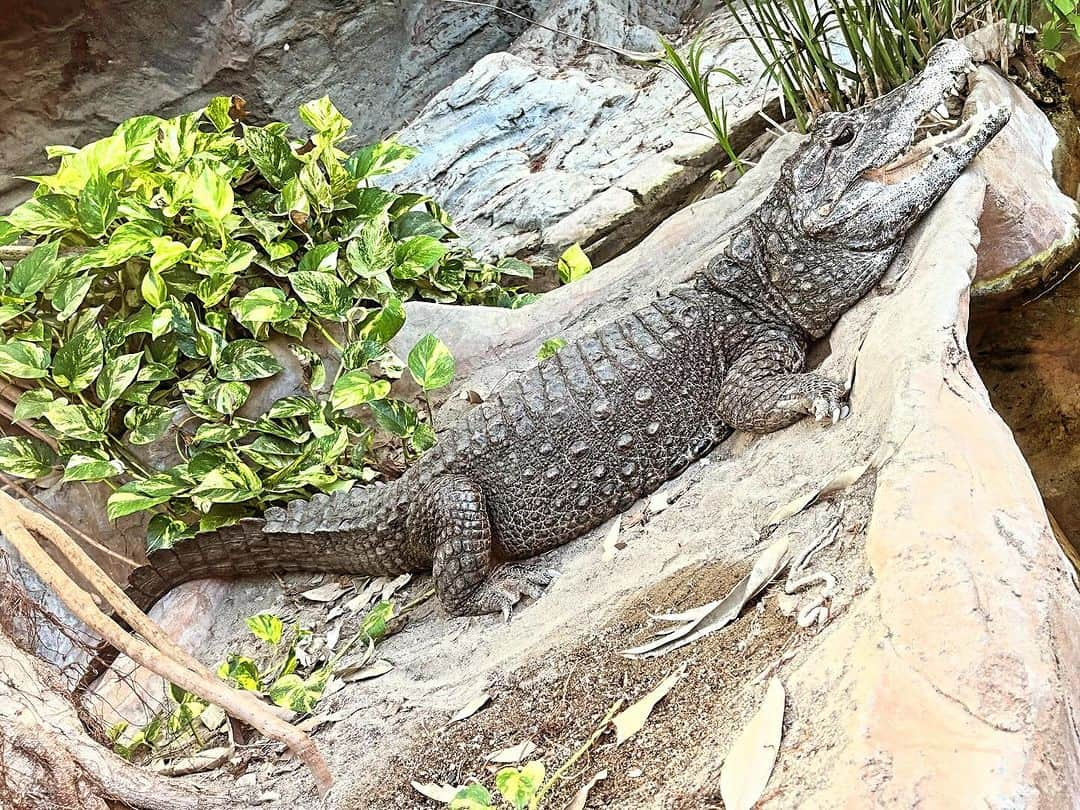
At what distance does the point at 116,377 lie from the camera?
11.8ft

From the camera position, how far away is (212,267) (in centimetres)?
368

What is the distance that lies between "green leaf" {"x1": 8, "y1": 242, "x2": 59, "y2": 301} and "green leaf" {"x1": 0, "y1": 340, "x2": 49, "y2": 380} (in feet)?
0.67

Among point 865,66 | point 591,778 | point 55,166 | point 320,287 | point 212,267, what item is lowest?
point 591,778

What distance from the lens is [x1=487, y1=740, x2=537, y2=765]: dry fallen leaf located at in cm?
196

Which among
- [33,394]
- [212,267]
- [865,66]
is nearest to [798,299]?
[865,66]

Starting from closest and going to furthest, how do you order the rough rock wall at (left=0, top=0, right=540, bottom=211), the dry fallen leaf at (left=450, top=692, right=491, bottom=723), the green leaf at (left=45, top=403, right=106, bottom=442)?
the dry fallen leaf at (left=450, top=692, right=491, bottom=723)
the green leaf at (left=45, top=403, right=106, bottom=442)
the rough rock wall at (left=0, top=0, right=540, bottom=211)

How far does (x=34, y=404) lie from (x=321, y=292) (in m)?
1.26

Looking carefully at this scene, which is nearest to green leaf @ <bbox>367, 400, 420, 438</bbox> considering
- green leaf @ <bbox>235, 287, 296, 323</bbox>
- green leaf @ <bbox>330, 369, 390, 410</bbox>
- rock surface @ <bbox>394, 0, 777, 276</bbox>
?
green leaf @ <bbox>330, 369, 390, 410</bbox>

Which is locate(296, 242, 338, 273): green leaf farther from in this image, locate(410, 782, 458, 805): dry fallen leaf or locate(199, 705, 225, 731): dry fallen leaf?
locate(410, 782, 458, 805): dry fallen leaf

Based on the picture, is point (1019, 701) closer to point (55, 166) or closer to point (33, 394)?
point (33, 394)

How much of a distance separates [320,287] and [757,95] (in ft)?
10.3

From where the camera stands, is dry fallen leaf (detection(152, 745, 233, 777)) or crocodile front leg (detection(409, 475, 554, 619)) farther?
crocodile front leg (detection(409, 475, 554, 619))

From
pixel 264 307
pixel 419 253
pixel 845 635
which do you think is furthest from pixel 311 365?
pixel 845 635

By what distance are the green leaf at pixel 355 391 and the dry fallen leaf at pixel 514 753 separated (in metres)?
1.89
